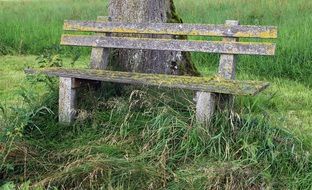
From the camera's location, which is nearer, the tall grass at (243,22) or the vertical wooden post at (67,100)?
the vertical wooden post at (67,100)

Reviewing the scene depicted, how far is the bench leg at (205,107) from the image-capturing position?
4184 mm

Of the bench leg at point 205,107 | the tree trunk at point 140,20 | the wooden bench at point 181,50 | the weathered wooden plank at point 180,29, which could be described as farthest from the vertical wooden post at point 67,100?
the bench leg at point 205,107

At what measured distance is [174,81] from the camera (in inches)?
174

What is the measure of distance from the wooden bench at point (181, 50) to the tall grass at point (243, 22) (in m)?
2.72

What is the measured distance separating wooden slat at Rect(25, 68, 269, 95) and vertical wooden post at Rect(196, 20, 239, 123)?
8cm

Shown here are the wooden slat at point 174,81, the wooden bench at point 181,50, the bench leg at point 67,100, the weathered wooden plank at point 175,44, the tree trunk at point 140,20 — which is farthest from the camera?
the tree trunk at point 140,20

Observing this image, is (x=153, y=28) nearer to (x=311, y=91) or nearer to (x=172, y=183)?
(x=172, y=183)

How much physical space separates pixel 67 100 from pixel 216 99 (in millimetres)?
1241

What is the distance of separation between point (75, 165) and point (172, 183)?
69cm

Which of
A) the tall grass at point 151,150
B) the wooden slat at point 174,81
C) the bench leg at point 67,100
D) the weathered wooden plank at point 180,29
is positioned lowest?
the tall grass at point 151,150

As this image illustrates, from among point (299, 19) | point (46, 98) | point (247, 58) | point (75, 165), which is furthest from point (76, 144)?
point (299, 19)

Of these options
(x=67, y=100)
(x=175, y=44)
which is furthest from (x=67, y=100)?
(x=175, y=44)

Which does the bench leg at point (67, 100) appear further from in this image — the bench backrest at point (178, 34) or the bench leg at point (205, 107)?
the bench leg at point (205, 107)

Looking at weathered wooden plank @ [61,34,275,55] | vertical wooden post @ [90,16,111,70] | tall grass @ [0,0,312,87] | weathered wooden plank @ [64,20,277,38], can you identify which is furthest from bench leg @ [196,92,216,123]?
tall grass @ [0,0,312,87]
